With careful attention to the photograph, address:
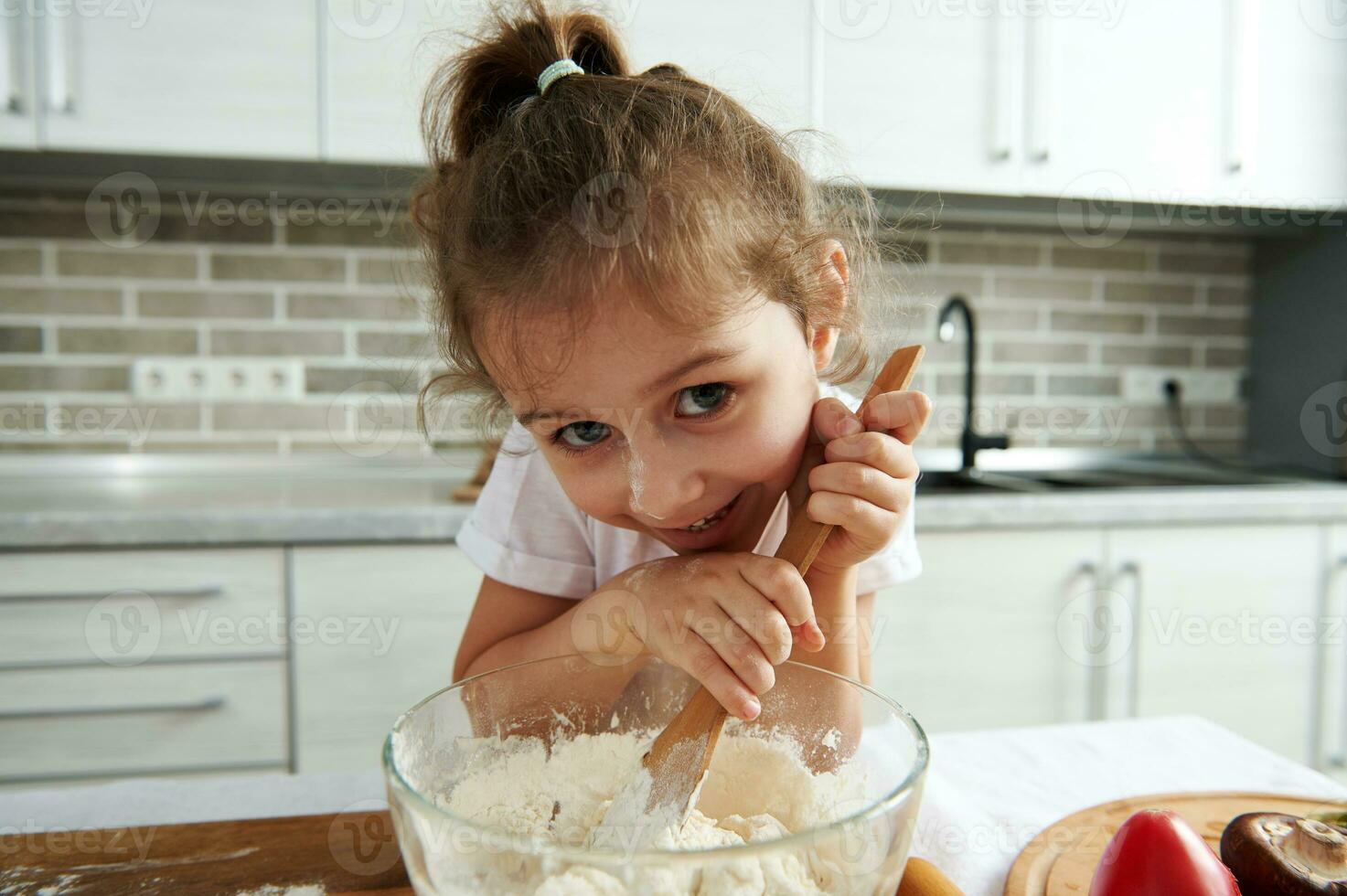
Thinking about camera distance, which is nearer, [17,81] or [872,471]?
[872,471]

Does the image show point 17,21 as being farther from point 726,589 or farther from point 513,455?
point 726,589

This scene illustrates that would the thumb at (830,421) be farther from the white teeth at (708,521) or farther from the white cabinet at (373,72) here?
the white cabinet at (373,72)

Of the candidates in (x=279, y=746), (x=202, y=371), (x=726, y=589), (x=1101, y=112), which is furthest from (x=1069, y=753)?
(x=202, y=371)

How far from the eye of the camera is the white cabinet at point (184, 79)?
1.47 m

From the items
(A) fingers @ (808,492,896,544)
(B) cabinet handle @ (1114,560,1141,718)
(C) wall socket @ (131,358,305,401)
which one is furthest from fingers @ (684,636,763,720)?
(C) wall socket @ (131,358,305,401)

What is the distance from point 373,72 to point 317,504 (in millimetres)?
759

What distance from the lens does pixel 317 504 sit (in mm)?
1432

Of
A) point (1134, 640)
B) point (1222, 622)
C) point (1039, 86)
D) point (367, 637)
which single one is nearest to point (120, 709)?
point (367, 637)

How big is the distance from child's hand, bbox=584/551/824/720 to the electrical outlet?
1.90m

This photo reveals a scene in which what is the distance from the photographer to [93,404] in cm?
175

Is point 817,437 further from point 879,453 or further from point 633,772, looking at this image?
point 633,772

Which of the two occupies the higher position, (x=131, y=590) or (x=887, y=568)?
(x=887, y=568)

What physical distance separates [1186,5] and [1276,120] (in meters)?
0.31

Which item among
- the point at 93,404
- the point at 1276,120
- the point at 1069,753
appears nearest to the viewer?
the point at 1069,753
